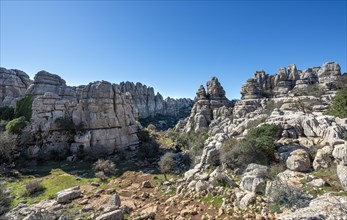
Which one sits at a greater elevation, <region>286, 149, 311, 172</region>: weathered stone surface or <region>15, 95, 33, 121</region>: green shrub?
<region>15, 95, 33, 121</region>: green shrub

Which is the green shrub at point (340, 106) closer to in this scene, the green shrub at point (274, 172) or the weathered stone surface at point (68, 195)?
the green shrub at point (274, 172)

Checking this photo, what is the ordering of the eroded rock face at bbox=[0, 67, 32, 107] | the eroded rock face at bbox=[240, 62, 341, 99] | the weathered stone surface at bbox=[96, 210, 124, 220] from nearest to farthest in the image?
the weathered stone surface at bbox=[96, 210, 124, 220]
the eroded rock face at bbox=[0, 67, 32, 107]
the eroded rock face at bbox=[240, 62, 341, 99]

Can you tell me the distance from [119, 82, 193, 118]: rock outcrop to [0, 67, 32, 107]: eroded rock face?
45.5 metres

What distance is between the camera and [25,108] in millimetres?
34844

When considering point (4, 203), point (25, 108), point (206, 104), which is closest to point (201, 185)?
point (4, 203)

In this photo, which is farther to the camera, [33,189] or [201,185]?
[33,189]

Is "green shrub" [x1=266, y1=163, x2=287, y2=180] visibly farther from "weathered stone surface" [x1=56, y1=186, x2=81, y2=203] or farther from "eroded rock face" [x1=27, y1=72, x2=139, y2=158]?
"eroded rock face" [x1=27, y1=72, x2=139, y2=158]

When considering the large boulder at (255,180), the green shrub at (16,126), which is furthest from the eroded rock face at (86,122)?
the large boulder at (255,180)

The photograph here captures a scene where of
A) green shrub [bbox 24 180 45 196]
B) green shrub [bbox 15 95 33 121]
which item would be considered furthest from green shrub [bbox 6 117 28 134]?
green shrub [bbox 24 180 45 196]

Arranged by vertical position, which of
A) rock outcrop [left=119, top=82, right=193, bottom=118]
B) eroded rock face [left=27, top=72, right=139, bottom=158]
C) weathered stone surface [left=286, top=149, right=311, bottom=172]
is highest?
rock outcrop [left=119, top=82, right=193, bottom=118]

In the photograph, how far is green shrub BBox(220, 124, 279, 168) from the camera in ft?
54.7

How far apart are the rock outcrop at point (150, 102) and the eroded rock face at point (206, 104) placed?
44.3 meters

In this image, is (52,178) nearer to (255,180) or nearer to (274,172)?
(255,180)

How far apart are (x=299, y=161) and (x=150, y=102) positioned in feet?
299
